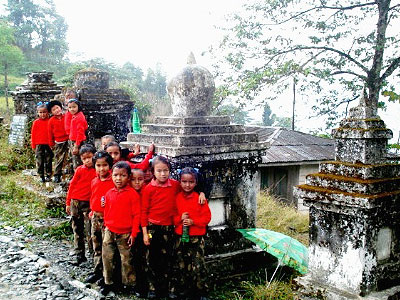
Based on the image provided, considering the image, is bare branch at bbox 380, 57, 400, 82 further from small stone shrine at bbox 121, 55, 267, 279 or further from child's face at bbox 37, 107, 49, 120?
child's face at bbox 37, 107, 49, 120

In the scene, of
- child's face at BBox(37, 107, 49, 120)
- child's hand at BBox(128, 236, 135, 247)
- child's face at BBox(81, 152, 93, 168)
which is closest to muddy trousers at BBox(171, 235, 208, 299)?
child's hand at BBox(128, 236, 135, 247)

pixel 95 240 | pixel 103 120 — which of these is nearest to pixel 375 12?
pixel 103 120

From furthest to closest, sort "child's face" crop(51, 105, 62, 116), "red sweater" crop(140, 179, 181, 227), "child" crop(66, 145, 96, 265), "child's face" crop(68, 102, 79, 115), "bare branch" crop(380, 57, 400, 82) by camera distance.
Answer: "bare branch" crop(380, 57, 400, 82)
"child's face" crop(51, 105, 62, 116)
"child's face" crop(68, 102, 79, 115)
"child" crop(66, 145, 96, 265)
"red sweater" crop(140, 179, 181, 227)

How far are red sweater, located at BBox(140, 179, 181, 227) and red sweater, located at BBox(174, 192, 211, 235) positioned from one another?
9 cm

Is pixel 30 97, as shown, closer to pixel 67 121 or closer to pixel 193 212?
pixel 67 121

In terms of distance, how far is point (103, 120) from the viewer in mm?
7566

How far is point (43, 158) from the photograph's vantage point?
25.4 ft

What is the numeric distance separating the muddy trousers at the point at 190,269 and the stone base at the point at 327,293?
42.0 inches

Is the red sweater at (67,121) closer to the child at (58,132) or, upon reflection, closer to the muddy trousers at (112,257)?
the child at (58,132)

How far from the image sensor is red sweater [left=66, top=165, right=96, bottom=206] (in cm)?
490

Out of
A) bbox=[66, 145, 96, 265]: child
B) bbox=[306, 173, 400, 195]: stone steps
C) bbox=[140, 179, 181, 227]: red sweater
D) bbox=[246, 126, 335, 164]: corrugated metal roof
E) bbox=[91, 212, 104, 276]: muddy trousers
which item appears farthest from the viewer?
bbox=[246, 126, 335, 164]: corrugated metal roof

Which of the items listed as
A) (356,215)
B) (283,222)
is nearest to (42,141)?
(283,222)

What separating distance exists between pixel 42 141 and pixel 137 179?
4.36 m

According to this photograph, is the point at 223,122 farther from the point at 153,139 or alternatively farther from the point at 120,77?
the point at 120,77
